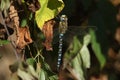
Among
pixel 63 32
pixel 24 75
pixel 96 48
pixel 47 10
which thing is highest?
pixel 47 10

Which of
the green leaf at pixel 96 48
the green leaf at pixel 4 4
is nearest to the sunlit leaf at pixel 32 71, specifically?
the green leaf at pixel 4 4

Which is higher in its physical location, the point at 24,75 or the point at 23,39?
the point at 23,39

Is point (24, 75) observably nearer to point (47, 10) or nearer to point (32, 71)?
point (32, 71)

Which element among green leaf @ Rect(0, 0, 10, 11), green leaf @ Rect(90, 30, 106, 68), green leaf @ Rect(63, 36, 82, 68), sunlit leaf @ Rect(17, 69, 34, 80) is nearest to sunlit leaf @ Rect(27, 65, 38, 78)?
sunlit leaf @ Rect(17, 69, 34, 80)

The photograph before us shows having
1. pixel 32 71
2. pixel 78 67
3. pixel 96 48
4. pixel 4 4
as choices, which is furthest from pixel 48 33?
pixel 96 48

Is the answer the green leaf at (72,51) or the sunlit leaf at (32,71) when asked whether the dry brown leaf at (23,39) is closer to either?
the sunlit leaf at (32,71)

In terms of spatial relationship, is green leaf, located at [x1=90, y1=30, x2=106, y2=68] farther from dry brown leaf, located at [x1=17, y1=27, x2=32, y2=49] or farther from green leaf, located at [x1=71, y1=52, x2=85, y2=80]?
dry brown leaf, located at [x1=17, y1=27, x2=32, y2=49]

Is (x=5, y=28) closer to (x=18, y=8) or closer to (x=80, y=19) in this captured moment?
(x=18, y=8)
